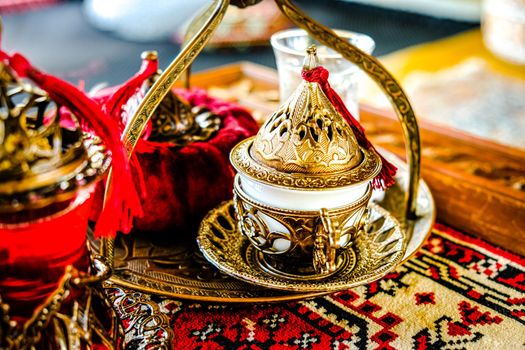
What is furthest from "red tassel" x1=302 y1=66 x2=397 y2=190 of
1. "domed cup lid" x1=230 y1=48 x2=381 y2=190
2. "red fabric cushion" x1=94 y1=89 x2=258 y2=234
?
"red fabric cushion" x1=94 y1=89 x2=258 y2=234

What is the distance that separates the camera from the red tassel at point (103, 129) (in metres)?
0.39

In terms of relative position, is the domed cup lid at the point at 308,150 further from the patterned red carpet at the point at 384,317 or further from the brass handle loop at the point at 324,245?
the patterned red carpet at the point at 384,317

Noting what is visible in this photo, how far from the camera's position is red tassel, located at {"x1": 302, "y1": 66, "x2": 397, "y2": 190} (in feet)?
1.78

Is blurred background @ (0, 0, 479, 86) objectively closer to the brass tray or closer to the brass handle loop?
the brass tray

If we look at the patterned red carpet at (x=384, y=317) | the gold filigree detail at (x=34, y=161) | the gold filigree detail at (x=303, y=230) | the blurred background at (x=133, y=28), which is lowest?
the blurred background at (x=133, y=28)

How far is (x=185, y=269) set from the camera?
0.59 metres

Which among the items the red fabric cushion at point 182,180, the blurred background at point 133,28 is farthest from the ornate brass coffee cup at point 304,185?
the blurred background at point 133,28

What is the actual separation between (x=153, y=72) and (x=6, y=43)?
6.15ft

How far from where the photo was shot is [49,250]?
40 cm

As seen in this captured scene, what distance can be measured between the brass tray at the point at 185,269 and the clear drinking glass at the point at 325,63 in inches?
5.8

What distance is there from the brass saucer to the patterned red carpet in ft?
0.16

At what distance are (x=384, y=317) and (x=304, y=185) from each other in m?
0.16

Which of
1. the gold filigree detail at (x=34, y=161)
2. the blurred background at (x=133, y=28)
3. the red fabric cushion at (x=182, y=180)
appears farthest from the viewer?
the blurred background at (x=133, y=28)

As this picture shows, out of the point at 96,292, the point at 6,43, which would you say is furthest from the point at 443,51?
the point at 96,292
